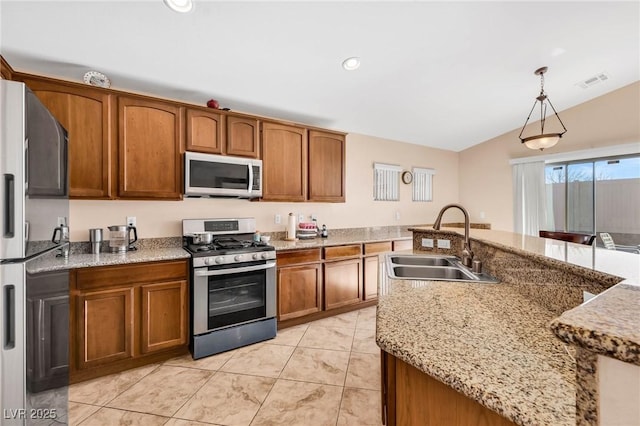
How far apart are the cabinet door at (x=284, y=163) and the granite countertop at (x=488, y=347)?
2063 mm

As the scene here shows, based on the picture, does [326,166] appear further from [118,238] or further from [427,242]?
[118,238]

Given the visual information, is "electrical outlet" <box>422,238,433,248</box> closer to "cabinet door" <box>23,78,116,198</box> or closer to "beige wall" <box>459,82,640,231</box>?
"cabinet door" <box>23,78,116,198</box>

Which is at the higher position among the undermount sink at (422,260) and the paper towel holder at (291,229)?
the paper towel holder at (291,229)

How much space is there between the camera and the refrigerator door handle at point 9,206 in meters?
1.13

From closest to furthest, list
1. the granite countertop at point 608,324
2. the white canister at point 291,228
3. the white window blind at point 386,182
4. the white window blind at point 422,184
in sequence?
the granite countertop at point 608,324 < the white canister at point 291,228 < the white window blind at point 386,182 < the white window blind at point 422,184

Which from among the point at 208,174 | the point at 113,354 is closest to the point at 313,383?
the point at 113,354

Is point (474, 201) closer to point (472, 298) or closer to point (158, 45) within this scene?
point (472, 298)

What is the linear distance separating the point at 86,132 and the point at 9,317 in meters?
1.53

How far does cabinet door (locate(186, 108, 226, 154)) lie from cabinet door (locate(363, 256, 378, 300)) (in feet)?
6.95

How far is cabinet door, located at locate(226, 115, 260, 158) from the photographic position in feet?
8.98

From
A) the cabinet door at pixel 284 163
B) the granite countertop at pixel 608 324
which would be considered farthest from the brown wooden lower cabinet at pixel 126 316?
the granite countertop at pixel 608 324

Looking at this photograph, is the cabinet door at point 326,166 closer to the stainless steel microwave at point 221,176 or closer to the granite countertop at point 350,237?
the granite countertop at point 350,237

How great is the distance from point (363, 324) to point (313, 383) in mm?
1125

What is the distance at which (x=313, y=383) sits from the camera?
1995 millimetres
